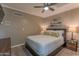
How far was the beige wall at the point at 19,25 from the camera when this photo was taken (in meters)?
1.64

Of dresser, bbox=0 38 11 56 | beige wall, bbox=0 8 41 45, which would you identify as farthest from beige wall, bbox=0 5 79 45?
dresser, bbox=0 38 11 56

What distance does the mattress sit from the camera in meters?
1.63

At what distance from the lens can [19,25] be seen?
1728 millimetres

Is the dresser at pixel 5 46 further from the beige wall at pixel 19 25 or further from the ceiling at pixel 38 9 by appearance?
the ceiling at pixel 38 9

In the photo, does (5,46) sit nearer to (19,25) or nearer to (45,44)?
(19,25)

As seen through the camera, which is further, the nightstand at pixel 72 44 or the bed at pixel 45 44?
the nightstand at pixel 72 44

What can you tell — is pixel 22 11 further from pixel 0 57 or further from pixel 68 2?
pixel 0 57

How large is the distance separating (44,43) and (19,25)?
568mm

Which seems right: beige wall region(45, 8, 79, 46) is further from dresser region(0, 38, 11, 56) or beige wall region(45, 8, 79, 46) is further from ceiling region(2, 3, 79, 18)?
dresser region(0, 38, 11, 56)

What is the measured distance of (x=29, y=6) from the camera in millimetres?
1724

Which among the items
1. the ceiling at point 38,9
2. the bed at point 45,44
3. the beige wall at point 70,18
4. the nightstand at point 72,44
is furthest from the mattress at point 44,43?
the ceiling at point 38,9

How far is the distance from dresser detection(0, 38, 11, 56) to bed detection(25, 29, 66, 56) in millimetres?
326

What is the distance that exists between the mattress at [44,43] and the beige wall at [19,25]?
13 centimetres

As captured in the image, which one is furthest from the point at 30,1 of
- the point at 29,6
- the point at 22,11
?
the point at 22,11
